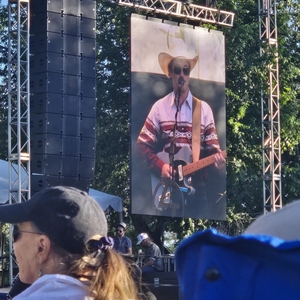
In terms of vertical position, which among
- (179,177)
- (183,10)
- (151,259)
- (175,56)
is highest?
(183,10)

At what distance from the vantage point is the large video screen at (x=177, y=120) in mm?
10266

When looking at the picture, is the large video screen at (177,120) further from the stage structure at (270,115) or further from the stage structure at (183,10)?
the stage structure at (270,115)

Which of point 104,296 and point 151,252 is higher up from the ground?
point 104,296

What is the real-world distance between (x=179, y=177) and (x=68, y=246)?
9097 millimetres

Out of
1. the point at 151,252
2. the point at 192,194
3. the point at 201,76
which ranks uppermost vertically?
the point at 201,76

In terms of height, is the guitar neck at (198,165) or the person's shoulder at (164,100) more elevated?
the person's shoulder at (164,100)

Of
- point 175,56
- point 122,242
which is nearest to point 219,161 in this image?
point 175,56

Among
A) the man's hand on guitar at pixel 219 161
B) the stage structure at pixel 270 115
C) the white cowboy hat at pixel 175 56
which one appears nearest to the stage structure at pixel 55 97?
the white cowboy hat at pixel 175 56

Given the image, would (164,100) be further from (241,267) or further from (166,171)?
(241,267)

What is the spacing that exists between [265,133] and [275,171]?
751 millimetres

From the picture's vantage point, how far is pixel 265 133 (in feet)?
40.3

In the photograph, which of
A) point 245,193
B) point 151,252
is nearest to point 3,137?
point 245,193

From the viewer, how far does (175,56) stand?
1109 cm

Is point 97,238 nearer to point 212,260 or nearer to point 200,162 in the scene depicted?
point 212,260
